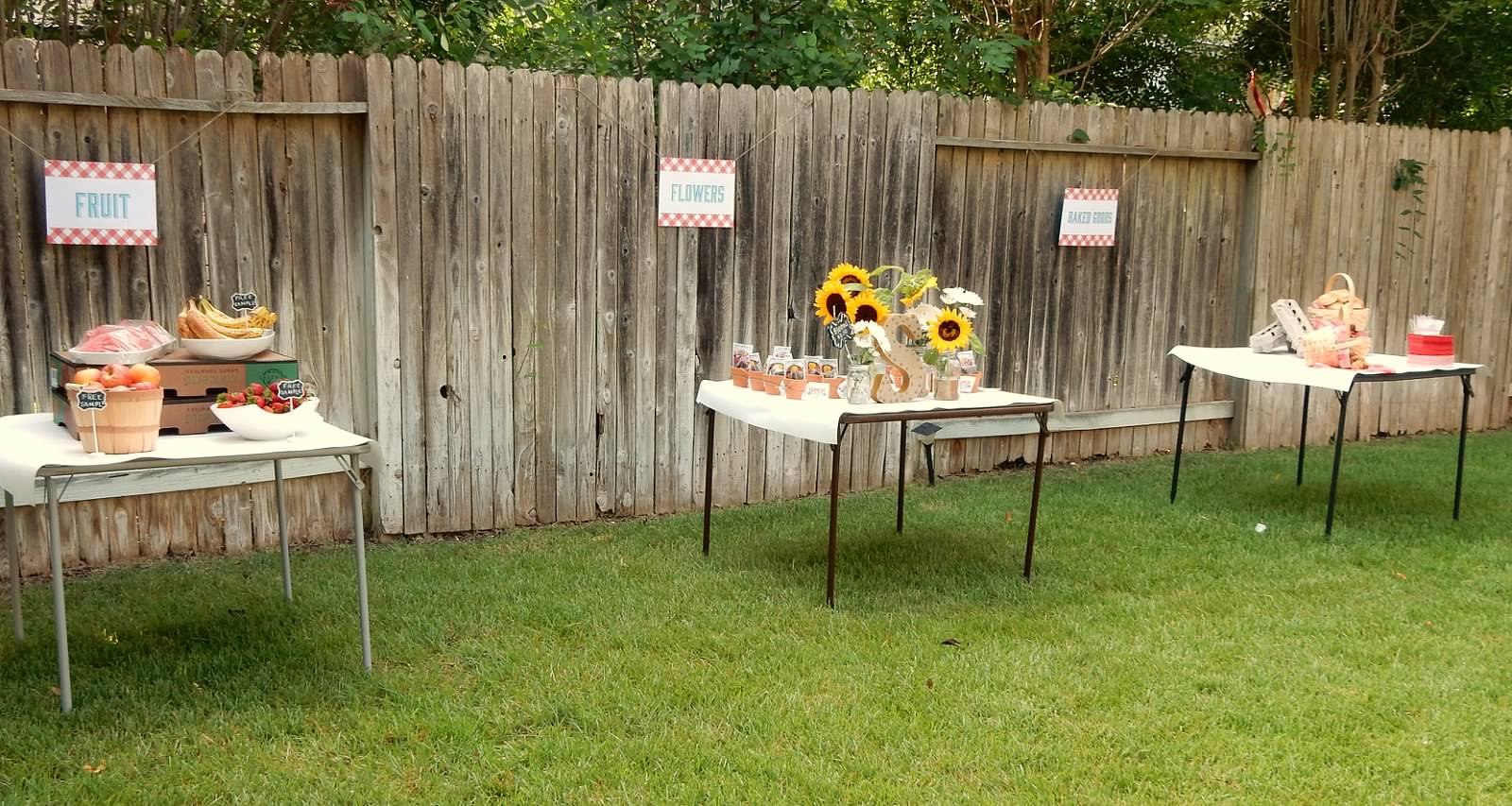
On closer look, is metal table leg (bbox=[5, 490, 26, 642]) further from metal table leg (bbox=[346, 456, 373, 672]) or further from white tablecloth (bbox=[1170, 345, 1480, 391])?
white tablecloth (bbox=[1170, 345, 1480, 391])

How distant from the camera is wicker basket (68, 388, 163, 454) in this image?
11.3ft

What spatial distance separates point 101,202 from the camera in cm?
474

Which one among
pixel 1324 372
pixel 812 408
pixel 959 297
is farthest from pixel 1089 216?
pixel 812 408

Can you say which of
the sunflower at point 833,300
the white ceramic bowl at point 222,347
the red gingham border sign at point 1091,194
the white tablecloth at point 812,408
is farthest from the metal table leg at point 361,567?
the red gingham border sign at point 1091,194

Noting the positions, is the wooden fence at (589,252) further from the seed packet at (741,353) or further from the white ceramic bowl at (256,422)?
the white ceramic bowl at (256,422)

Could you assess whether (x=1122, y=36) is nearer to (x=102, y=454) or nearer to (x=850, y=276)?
(x=850, y=276)

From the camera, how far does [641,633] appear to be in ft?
14.2

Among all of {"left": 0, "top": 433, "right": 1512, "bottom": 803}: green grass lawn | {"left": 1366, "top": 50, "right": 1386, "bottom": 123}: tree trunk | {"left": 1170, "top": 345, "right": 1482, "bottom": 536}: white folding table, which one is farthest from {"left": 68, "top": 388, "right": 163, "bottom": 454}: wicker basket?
{"left": 1366, "top": 50, "right": 1386, "bottom": 123}: tree trunk

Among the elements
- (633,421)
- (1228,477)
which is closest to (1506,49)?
(1228,477)

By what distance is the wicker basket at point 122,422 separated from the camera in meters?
3.43

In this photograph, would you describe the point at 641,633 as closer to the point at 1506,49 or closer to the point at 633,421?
the point at 633,421

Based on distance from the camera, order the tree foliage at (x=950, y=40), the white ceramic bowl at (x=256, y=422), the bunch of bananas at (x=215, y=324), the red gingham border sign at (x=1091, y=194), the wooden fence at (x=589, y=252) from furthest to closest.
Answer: the red gingham border sign at (x=1091, y=194) < the tree foliage at (x=950, y=40) < the wooden fence at (x=589, y=252) < the bunch of bananas at (x=215, y=324) < the white ceramic bowl at (x=256, y=422)

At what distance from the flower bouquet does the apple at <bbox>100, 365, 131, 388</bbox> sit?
2.44 meters

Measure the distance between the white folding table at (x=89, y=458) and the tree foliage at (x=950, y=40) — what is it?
2.58 meters
